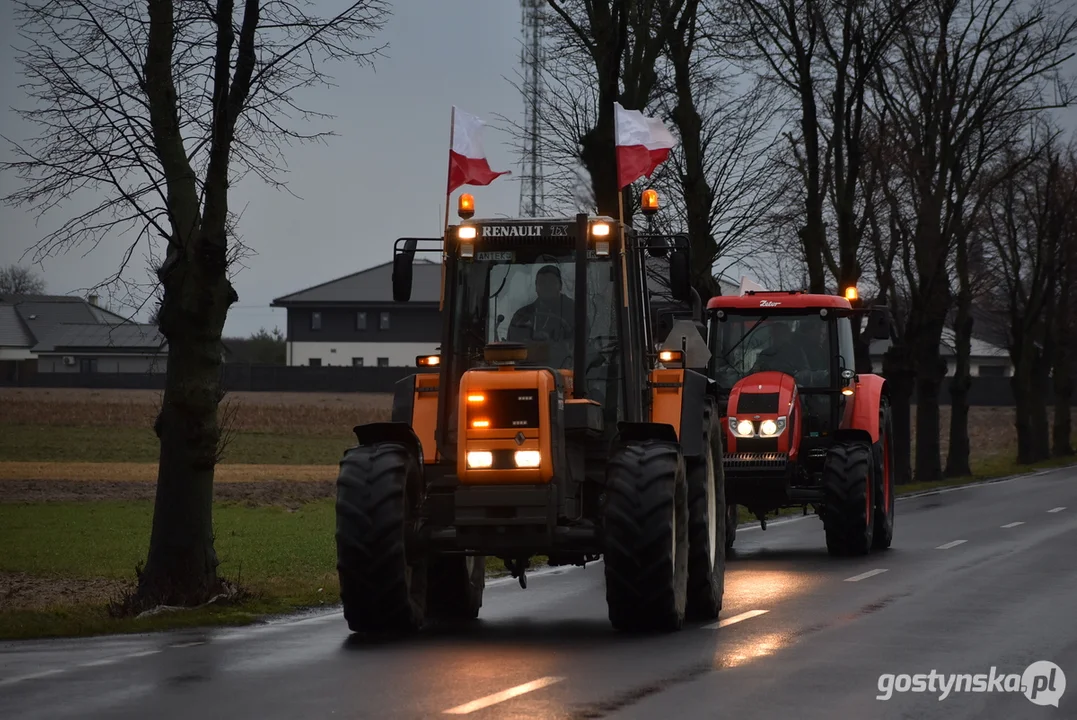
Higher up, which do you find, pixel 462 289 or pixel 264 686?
pixel 462 289

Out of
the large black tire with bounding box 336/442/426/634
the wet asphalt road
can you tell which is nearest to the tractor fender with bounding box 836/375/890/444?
the wet asphalt road

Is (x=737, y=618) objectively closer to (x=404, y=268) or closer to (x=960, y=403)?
(x=404, y=268)

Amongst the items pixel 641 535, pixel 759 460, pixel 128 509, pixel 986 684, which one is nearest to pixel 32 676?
pixel 641 535

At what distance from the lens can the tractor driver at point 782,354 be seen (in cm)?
2128

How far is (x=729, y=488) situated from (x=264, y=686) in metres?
11.1

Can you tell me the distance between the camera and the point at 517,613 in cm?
1428

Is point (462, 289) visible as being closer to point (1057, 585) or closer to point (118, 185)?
point (118, 185)

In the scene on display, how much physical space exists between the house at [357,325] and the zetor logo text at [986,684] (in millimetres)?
90868

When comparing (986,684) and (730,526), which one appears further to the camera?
(730,526)

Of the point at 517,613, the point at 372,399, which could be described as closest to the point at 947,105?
the point at 517,613

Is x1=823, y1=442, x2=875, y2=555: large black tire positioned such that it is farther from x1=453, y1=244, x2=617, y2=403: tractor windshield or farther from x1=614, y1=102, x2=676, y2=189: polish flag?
x1=453, y1=244, x2=617, y2=403: tractor windshield

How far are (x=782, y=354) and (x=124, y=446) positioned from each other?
30934 mm

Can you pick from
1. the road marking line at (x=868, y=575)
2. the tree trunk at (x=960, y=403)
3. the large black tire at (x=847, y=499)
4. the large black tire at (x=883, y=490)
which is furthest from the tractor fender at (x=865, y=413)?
the tree trunk at (x=960, y=403)

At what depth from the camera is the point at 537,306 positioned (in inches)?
515
